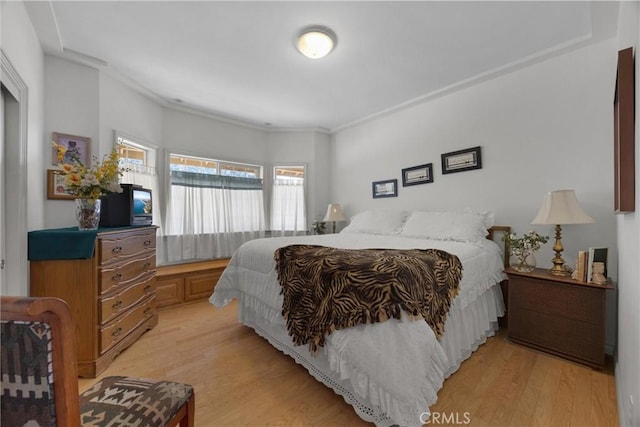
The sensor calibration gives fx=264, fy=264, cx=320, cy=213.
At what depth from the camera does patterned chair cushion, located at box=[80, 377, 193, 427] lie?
0.87 m

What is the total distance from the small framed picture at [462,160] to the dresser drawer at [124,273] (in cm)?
339

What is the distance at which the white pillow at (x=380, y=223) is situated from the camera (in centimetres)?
327

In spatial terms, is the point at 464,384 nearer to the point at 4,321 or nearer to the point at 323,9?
the point at 4,321

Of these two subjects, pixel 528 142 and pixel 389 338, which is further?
pixel 528 142

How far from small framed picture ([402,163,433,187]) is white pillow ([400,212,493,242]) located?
0.60 metres

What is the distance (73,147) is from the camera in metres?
2.45

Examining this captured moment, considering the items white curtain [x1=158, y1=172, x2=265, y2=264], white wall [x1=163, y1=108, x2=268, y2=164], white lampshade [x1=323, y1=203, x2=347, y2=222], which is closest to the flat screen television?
white curtain [x1=158, y1=172, x2=265, y2=264]

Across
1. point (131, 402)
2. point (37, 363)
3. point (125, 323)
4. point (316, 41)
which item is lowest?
point (125, 323)

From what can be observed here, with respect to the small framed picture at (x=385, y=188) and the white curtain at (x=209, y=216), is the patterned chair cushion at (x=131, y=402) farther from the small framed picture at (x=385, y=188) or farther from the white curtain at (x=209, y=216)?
the small framed picture at (x=385, y=188)

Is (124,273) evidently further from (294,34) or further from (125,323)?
(294,34)

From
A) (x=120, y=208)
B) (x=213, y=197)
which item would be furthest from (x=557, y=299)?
(x=213, y=197)

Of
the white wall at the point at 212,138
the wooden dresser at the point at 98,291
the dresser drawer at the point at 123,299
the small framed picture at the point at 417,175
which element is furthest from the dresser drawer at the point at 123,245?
the small framed picture at the point at 417,175

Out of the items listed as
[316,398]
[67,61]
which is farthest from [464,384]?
[67,61]

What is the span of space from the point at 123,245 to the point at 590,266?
3.60 metres
